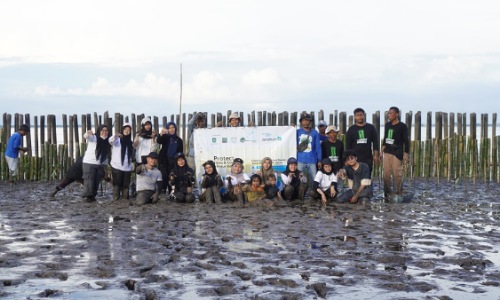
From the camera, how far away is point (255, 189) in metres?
13.8

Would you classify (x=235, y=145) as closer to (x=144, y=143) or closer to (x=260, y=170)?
(x=260, y=170)

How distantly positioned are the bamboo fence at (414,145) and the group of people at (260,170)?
311cm

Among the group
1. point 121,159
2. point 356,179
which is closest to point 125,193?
point 121,159

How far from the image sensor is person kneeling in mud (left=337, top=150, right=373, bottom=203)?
13.4 metres

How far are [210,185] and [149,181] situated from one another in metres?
1.13

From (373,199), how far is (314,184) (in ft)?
4.31

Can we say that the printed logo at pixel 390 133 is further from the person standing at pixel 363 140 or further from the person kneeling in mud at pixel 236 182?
the person kneeling in mud at pixel 236 182

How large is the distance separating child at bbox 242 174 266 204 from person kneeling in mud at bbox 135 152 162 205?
160 centimetres

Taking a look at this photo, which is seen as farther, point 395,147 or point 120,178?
point 120,178

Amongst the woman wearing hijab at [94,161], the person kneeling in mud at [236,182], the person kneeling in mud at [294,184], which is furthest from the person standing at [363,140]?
the woman wearing hijab at [94,161]

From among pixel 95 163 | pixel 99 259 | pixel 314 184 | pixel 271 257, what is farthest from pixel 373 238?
pixel 95 163

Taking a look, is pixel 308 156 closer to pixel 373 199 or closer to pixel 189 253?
pixel 373 199

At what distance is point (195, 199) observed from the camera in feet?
47.4

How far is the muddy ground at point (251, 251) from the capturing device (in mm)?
6496
